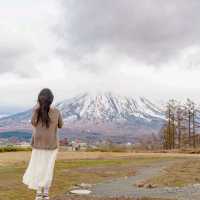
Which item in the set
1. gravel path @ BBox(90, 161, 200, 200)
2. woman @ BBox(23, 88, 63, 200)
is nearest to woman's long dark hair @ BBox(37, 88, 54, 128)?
woman @ BBox(23, 88, 63, 200)

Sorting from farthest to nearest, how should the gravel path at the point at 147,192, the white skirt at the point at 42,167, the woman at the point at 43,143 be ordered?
the gravel path at the point at 147,192
the white skirt at the point at 42,167
the woman at the point at 43,143

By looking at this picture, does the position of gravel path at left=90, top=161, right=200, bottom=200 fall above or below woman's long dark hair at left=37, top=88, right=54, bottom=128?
below

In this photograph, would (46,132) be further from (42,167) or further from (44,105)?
(42,167)

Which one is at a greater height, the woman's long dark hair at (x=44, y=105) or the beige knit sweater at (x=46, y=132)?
the woman's long dark hair at (x=44, y=105)

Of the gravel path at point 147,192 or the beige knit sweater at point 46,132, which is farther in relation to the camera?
the gravel path at point 147,192

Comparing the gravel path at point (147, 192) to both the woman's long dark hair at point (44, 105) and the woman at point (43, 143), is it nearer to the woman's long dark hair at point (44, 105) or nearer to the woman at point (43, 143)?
the woman at point (43, 143)

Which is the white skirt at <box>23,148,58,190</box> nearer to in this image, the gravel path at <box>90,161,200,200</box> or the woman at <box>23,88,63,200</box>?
the woman at <box>23,88,63,200</box>

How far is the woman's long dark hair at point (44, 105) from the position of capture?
27.4ft

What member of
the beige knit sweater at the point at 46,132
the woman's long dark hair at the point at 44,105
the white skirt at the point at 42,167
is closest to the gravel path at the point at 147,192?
the white skirt at the point at 42,167

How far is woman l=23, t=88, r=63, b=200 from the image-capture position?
8.54 m

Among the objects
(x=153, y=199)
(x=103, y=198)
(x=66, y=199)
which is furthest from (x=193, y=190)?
(x=66, y=199)

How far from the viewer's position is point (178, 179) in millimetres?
17359

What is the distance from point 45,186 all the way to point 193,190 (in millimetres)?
6754

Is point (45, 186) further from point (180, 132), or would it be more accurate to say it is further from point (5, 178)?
point (180, 132)
